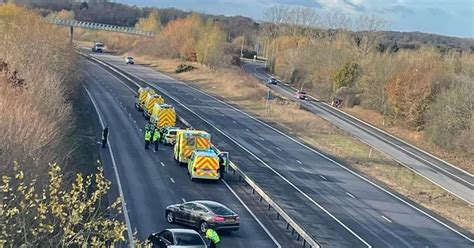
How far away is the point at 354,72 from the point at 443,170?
113 ft

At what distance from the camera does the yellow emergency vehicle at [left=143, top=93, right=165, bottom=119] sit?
5106 cm

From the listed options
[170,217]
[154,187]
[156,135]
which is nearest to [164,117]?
[156,135]

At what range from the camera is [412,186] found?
39.0 meters

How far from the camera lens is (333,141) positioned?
2039 inches

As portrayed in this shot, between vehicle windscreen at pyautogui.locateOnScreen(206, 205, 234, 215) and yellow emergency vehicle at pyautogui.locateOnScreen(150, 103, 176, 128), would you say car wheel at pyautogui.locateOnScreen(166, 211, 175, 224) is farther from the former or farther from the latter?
yellow emergency vehicle at pyautogui.locateOnScreen(150, 103, 176, 128)

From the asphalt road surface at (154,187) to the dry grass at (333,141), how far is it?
454 inches

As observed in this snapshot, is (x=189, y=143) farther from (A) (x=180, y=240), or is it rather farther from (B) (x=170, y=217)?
(A) (x=180, y=240)

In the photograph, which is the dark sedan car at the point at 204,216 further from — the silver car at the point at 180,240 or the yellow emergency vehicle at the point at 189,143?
the yellow emergency vehicle at the point at 189,143

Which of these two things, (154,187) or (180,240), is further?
(154,187)

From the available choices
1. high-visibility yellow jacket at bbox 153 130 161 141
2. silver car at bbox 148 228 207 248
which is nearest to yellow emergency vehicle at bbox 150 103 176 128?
high-visibility yellow jacket at bbox 153 130 161 141

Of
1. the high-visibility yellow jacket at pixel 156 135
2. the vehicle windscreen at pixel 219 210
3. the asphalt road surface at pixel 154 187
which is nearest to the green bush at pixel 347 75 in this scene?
the asphalt road surface at pixel 154 187

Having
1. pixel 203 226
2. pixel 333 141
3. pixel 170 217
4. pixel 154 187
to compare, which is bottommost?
pixel 333 141

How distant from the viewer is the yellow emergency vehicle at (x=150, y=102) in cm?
5106

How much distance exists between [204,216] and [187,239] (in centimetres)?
368
